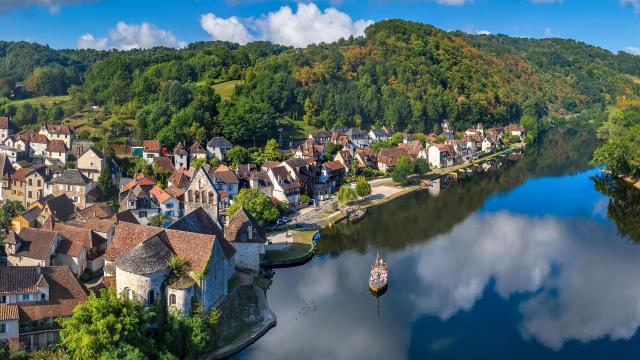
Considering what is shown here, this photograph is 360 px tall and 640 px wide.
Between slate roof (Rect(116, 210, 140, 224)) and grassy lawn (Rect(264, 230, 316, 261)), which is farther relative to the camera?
grassy lawn (Rect(264, 230, 316, 261))

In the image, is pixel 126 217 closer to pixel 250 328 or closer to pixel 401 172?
pixel 250 328

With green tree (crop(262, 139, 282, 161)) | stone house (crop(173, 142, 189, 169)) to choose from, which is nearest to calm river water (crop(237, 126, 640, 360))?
green tree (crop(262, 139, 282, 161))

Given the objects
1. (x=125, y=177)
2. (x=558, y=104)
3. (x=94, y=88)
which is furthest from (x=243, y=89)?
(x=558, y=104)

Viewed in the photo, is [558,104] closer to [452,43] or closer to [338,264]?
[452,43]

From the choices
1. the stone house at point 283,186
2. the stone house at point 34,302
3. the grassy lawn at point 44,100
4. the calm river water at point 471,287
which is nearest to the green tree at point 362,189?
the calm river water at point 471,287

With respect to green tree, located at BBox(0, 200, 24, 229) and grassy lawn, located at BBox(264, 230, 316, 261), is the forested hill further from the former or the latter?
grassy lawn, located at BBox(264, 230, 316, 261)

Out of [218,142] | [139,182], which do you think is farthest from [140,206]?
[218,142]
